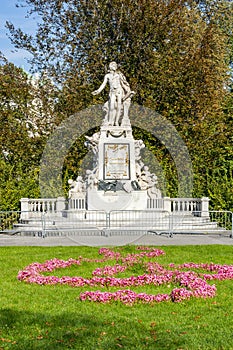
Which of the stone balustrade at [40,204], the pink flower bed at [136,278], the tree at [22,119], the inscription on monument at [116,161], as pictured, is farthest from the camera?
the tree at [22,119]

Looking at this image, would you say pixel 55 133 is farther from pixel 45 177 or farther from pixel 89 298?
pixel 89 298

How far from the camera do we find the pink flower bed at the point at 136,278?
26.2ft

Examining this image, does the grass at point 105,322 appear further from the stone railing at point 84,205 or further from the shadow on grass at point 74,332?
the stone railing at point 84,205

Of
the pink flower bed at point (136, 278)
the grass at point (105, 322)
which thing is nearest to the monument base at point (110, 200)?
the pink flower bed at point (136, 278)

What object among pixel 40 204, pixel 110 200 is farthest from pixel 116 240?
pixel 40 204

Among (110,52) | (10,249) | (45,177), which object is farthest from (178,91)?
(10,249)

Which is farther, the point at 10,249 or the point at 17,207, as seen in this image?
the point at 17,207

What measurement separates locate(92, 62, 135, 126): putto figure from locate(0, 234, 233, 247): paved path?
20.9ft

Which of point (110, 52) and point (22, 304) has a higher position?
point (110, 52)

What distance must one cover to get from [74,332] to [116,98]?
659 inches

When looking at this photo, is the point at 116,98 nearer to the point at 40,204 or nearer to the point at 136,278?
the point at 40,204

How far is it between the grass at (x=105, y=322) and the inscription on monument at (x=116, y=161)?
11741 mm

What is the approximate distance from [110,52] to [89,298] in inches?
968

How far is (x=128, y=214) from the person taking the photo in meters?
19.1
